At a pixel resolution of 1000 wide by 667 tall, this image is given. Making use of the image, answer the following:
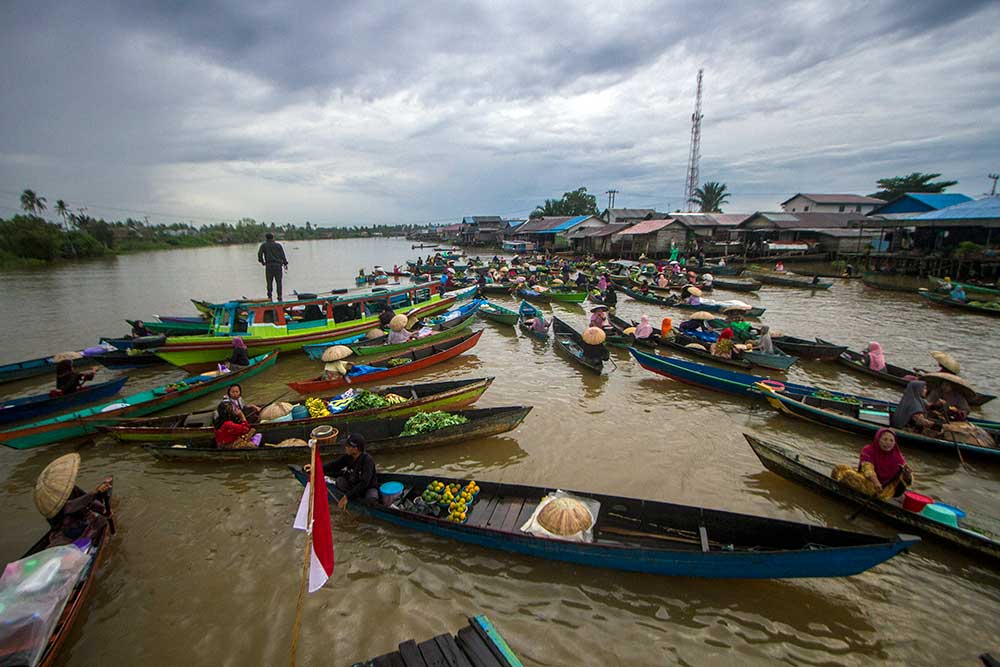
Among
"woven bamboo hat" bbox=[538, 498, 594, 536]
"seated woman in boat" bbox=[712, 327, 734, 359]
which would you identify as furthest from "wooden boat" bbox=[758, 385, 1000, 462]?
"woven bamboo hat" bbox=[538, 498, 594, 536]

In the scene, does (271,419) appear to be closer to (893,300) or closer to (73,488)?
(73,488)

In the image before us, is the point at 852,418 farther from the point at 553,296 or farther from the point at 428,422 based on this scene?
the point at 553,296

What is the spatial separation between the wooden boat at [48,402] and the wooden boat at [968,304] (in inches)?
1360

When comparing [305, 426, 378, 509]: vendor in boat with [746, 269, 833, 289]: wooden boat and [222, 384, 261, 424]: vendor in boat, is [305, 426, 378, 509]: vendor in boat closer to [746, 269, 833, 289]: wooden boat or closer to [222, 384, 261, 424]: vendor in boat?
[222, 384, 261, 424]: vendor in boat

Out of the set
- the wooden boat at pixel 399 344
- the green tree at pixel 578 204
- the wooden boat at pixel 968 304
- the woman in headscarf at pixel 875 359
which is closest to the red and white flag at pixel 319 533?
the wooden boat at pixel 399 344

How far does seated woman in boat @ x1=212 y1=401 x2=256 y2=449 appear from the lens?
7.97m

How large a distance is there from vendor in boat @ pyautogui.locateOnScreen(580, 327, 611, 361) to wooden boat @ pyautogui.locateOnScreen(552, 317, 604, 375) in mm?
137

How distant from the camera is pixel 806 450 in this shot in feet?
28.7

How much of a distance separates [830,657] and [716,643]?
3.90ft

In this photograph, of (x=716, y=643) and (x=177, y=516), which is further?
(x=177, y=516)

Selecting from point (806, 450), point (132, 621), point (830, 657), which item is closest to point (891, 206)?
point (806, 450)

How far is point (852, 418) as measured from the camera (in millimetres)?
8633

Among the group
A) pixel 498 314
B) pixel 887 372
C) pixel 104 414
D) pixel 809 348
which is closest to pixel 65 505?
pixel 104 414

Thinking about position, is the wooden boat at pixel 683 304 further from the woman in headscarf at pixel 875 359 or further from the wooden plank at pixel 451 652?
the wooden plank at pixel 451 652
